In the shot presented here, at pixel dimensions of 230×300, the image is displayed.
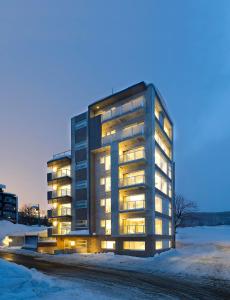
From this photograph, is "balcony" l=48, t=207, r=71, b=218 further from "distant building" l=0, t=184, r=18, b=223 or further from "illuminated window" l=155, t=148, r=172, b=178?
"distant building" l=0, t=184, r=18, b=223

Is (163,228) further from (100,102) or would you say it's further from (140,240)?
(100,102)

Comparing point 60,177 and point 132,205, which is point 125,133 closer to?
point 132,205

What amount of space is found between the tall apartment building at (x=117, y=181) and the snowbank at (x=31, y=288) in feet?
72.9

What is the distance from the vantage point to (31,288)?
54.7 feet

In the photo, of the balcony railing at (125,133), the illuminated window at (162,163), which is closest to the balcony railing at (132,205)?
the illuminated window at (162,163)

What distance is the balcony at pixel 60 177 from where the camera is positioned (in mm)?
51309

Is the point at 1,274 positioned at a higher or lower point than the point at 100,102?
lower

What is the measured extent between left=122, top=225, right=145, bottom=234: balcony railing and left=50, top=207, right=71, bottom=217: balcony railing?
449 inches

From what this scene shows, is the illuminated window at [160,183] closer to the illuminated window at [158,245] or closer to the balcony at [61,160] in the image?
the illuminated window at [158,245]

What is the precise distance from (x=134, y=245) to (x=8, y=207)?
287 ft

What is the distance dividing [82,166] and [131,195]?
10.0m

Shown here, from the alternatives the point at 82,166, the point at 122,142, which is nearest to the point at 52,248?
the point at 82,166

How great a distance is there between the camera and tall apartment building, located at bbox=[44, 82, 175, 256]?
135 feet

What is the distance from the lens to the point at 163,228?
46750 millimetres
